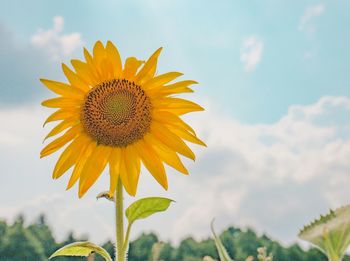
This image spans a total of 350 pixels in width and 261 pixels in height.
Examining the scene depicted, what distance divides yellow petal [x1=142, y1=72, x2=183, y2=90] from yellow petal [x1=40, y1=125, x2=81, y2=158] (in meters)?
0.30

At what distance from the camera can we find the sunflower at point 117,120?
6.44 feet

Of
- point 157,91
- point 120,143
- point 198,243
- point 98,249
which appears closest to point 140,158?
point 120,143

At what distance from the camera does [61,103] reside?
203 centimetres

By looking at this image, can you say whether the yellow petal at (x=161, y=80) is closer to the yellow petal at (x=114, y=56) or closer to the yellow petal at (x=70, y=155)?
the yellow petal at (x=114, y=56)

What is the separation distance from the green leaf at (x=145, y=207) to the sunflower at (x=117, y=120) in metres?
0.08

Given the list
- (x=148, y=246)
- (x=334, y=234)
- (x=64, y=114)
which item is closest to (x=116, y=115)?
→ (x=64, y=114)

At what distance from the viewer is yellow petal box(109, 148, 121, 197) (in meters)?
1.82

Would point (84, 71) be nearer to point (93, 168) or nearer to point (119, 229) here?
point (93, 168)

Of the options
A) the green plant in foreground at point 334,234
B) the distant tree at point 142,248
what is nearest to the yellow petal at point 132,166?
the green plant in foreground at point 334,234

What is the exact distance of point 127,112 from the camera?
2139mm

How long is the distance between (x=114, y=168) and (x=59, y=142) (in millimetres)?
226

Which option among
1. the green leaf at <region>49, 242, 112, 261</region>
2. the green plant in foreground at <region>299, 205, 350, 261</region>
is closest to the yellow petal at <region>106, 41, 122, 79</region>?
the green leaf at <region>49, 242, 112, 261</region>

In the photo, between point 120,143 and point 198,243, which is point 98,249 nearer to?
point 120,143

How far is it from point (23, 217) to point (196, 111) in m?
4.95
